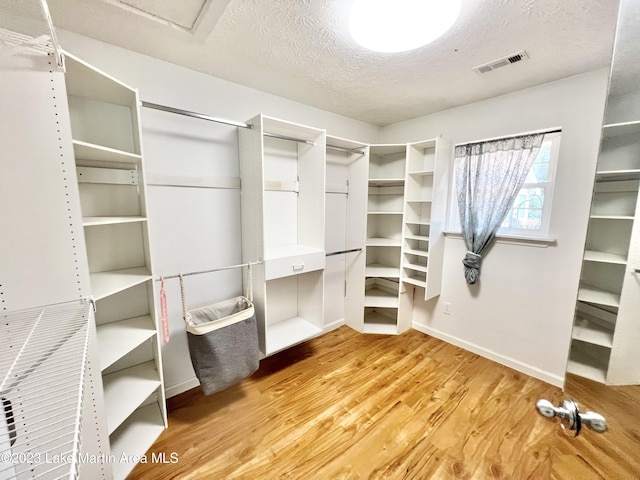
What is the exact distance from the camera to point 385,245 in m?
2.95

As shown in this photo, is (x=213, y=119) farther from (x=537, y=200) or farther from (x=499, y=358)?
(x=499, y=358)

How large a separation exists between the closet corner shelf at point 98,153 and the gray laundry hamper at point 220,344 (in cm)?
79

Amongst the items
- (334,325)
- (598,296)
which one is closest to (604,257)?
(598,296)

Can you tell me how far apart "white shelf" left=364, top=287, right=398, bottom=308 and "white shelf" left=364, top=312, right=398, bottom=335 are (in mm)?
298

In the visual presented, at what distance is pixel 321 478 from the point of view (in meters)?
1.47

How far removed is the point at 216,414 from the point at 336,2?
2.64m

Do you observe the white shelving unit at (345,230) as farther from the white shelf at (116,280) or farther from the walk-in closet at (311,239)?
the white shelf at (116,280)

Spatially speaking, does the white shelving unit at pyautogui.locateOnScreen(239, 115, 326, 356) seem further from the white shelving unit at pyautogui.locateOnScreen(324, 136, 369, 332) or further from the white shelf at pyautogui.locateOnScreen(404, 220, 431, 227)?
the white shelf at pyautogui.locateOnScreen(404, 220, 431, 227)

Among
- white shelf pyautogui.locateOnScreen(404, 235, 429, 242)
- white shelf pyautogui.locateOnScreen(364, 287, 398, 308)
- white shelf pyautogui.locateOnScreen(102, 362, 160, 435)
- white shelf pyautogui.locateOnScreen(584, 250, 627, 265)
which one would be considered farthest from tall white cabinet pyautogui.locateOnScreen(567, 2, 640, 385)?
white shelf pyautogui.locateOnScreen(364, 287, 398, 308)

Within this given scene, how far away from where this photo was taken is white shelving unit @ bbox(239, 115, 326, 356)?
2.05 m

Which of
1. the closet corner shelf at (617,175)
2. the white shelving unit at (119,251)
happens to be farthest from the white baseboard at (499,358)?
the white shelving unit at (119,251)

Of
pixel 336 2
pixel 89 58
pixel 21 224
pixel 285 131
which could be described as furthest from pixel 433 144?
pixel 21 224

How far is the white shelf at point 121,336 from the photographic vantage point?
138 centimetres

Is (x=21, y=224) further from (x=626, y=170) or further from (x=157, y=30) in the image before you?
(x=626, y=170)
